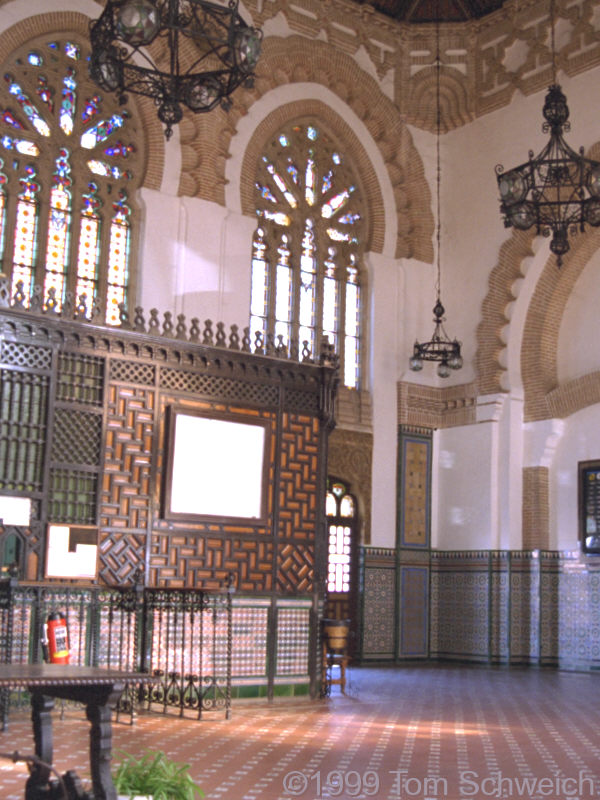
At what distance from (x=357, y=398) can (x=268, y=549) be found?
20.1ft

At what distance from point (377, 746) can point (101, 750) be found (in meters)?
3.33

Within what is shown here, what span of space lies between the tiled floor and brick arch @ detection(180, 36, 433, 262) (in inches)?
319

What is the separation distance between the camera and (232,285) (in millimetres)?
15414

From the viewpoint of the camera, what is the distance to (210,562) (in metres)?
10.6

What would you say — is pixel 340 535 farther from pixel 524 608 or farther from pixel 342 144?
pixel 342 144

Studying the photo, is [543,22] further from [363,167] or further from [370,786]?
[370,786]

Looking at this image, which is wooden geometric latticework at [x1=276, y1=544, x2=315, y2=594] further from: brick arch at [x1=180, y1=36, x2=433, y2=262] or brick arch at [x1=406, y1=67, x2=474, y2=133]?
brick arch at [x1=406, y1=67, x2=474, y2=133]

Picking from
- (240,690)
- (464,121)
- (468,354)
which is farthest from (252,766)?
(464,121)

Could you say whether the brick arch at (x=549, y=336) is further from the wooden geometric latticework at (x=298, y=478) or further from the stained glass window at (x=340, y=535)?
the wooden geometric latticework at (x=298, y=478)

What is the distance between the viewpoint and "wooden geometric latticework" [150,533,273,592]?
405 inches

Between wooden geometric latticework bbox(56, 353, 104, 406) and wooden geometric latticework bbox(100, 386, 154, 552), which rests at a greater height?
wooden geometric latticework bbox(56, 353, 104, 406)

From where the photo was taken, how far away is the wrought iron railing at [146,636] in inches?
361

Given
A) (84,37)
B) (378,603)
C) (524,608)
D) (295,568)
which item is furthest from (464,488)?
(84,37)

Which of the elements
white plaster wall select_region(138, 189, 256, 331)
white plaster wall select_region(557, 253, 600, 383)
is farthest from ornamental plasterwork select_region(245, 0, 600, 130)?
white plaster wall select_region(138, 189, 256, 331)
